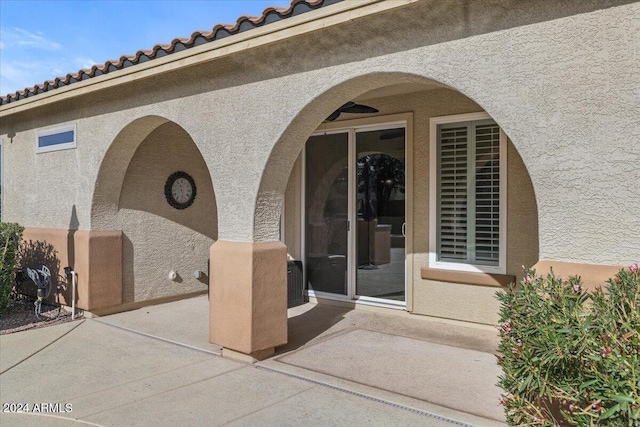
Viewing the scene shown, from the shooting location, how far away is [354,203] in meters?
9.16

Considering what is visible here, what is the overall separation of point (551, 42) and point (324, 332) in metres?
5.21

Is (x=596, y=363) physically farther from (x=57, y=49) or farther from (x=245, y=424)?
(x=57, y=49)

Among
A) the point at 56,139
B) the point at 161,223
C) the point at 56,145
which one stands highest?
the point at 56,139

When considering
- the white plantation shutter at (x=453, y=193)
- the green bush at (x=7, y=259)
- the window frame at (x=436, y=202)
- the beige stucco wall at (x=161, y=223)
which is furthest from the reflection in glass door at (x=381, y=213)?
the green bush at (x=7, y=259)

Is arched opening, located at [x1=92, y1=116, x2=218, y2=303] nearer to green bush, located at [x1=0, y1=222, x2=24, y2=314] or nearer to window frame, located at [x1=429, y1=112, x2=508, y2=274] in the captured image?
green bush, located at [x1=0, y1=222, x2=24, y2=314]

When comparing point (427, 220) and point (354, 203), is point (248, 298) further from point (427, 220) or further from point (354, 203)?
point (354, 203)

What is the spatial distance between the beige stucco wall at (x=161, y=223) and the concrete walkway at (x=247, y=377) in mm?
1476

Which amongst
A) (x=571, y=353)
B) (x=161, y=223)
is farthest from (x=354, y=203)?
(x=571, y=353)

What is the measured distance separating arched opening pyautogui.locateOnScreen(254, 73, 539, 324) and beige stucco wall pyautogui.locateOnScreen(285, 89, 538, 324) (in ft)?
0.05

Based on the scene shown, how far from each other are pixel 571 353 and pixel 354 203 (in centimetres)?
652

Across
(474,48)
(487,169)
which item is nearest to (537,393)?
(474,48)

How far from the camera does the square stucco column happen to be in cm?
600

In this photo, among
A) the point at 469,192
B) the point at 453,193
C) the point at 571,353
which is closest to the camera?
the point at 571,353

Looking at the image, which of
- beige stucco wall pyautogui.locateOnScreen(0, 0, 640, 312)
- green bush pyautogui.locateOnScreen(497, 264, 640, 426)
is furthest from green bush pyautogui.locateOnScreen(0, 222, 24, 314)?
green bush pyautogui.locateOnScreen(497, 264, 640, 426)
